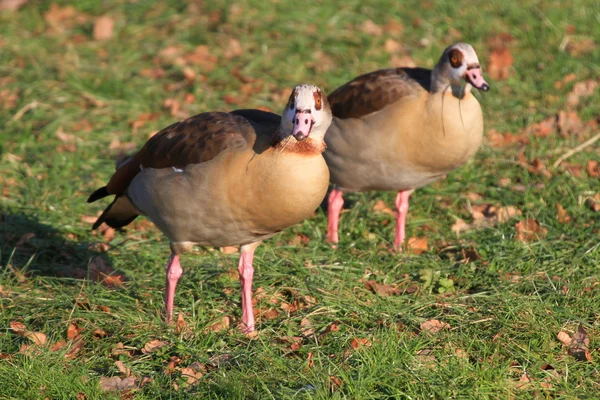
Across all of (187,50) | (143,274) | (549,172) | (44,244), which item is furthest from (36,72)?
(549,172)

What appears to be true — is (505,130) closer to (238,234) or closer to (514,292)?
(514,292)

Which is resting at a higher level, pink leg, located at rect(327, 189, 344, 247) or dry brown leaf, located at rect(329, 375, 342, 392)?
dry brown leaf, located at rect(329, 375, 342, 392)

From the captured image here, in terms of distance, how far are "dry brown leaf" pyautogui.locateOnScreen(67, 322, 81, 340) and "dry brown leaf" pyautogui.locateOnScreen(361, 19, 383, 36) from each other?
5.99m

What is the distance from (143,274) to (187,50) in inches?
172

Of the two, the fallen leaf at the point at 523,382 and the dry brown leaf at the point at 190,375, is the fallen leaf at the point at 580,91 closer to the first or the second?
the fallen leaf at the point at 523,382

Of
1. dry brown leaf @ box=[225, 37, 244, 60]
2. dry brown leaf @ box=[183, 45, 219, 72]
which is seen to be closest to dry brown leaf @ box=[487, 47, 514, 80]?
dry brown leaf @ box=[225, 37, 244, 60]

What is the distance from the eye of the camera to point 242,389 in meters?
4.59

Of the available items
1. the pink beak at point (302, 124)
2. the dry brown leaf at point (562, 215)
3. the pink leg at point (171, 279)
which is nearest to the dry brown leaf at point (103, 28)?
the pink leg at point (171, 279)

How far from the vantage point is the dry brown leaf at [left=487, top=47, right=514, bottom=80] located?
32.1 ft

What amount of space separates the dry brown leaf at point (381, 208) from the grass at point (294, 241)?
0.08 metres

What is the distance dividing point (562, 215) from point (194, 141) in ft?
10.5

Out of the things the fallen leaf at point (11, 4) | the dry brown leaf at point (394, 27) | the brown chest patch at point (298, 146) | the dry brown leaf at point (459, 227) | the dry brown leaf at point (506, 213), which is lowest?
the dry brown leaf at point (459, 227)

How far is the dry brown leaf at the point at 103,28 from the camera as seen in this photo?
1046 cm

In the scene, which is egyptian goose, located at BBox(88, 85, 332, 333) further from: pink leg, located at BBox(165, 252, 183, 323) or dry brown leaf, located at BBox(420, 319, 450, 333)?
dry brown leaf, located at BBox(420, 319, 450, 333)
